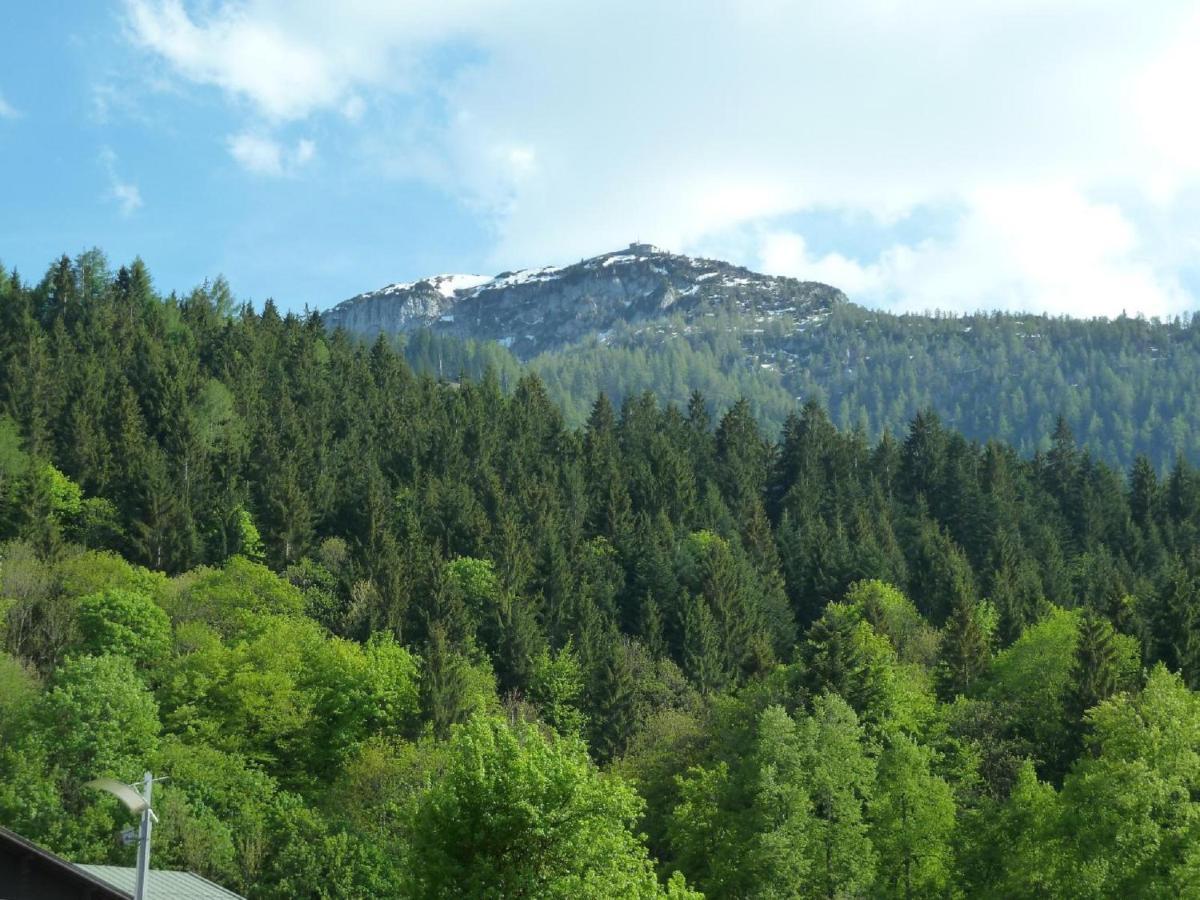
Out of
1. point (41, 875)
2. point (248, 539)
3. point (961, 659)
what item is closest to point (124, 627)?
point (248, 539)

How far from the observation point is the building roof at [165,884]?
38938 mm

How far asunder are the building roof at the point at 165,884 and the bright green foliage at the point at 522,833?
670 centimetres

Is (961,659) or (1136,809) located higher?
(961,659)

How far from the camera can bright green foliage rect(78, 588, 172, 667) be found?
77.4 metres

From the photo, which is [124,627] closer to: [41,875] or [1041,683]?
[41,875]

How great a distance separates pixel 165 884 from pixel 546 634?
58.9 m

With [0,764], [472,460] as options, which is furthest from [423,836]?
[472,460]

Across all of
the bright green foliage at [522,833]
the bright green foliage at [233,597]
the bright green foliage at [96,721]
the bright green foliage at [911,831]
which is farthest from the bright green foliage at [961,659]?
the bright green foliage at [522,833]

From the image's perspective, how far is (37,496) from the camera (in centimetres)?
9369

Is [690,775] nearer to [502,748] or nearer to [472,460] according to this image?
[502,748]

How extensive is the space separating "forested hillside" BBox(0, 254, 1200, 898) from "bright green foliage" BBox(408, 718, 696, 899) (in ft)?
0.37

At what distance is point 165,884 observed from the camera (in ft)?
135

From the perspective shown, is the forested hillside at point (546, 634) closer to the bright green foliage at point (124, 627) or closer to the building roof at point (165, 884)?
the bright green foliage at point (124, 627)

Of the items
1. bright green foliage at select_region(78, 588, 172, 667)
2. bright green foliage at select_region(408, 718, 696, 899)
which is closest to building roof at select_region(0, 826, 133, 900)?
bright green foliage at select_region(408, 718, 696, 899)
